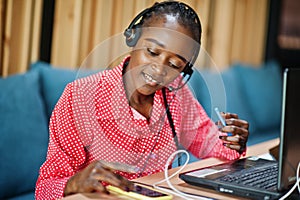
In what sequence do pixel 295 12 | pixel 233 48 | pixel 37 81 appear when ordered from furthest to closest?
pixel 295 12, pixel 233 48, pixel 37 81

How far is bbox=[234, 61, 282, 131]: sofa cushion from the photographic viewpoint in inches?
144

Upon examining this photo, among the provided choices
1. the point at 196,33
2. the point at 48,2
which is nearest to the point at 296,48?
the point at 48,2

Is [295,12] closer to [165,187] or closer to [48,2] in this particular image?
[48,2]

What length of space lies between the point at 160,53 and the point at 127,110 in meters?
0.18

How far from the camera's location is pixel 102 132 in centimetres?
121

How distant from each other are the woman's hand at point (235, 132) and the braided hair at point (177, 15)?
0.30 meters

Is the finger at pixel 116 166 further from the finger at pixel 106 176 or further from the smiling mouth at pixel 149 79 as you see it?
the smiling mouth at pixel 149 79

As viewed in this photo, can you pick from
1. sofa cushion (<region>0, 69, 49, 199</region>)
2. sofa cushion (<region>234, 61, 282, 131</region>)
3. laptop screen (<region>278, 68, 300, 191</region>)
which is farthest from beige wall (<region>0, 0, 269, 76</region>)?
laptop screen (<region>278, 68, 300, 191</region>)

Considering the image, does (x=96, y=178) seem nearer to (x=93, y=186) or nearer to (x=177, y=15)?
(x=93, y=186)

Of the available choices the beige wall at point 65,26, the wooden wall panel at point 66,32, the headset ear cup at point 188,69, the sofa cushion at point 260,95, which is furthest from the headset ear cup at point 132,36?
the sofa cushion at point 260,95

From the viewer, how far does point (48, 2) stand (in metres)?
2.33

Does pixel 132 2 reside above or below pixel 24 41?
above

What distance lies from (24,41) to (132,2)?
0.66 m

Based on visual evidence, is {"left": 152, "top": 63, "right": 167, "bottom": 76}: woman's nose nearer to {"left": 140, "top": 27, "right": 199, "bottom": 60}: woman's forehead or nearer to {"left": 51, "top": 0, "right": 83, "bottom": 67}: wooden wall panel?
{"left": 140, "top": 27, "right": 199, "bottom": 60}: woman's forehead
